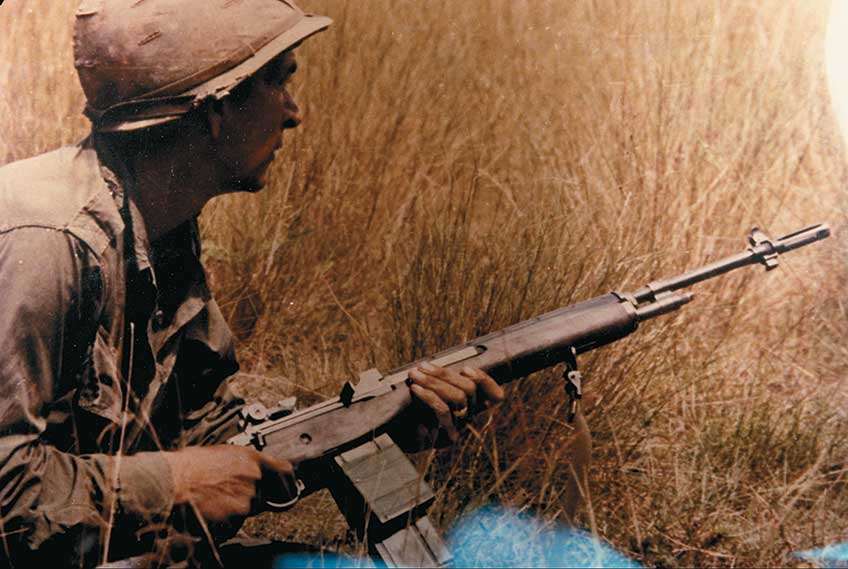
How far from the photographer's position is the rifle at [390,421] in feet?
8.16

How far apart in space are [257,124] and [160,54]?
1.04 feet

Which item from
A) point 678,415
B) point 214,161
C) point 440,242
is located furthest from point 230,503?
point 678,415

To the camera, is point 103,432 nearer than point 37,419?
No

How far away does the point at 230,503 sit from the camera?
2344 millimetres

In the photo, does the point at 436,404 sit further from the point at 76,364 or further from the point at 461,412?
the point at 76,364

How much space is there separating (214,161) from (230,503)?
2.99 feet

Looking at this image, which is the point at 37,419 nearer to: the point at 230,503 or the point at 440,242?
the point at 230,503

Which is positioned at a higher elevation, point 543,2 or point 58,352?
point 543,2

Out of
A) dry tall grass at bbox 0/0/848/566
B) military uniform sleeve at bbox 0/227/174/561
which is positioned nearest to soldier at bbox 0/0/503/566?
military uniform sleeve at bbox 0/227/174/561

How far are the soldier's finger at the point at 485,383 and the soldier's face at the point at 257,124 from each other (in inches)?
31.4

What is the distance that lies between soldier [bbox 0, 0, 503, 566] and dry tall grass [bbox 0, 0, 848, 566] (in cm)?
51

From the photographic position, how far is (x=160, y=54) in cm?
239

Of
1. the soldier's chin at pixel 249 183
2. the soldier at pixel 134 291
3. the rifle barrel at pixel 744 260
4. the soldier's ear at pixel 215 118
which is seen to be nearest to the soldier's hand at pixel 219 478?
the soldier at pixel 134 291

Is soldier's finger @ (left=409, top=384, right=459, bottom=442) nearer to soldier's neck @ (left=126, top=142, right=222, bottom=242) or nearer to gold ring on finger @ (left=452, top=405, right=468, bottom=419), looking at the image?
gold ring on finger @ (left=452, top=405, right=468, bottom=419)
